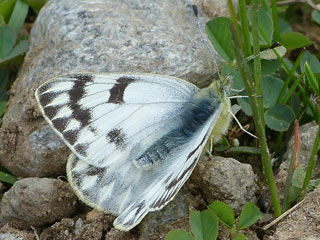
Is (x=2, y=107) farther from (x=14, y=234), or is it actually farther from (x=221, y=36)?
(x=221, y=36)

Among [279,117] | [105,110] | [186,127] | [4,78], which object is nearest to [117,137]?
[105,110]

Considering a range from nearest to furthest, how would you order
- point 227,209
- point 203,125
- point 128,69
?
point 227,209
point 203,125
point 128,69

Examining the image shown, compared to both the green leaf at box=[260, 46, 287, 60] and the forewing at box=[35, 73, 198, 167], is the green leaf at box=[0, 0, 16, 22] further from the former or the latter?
the green leaf at box=[260, 46, 287, 60]

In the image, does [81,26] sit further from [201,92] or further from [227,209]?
[227,209]

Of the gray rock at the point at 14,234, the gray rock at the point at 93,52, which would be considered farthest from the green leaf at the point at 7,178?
the gray rock at the point at 14,234

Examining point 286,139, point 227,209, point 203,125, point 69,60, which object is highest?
point 69,60

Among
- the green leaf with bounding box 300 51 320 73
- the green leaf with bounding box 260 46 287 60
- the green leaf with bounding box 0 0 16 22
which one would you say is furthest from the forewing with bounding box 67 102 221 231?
the green leaf with bounding box 0 0 16 22

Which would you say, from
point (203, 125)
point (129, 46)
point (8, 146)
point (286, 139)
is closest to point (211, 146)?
point (203, 125)
